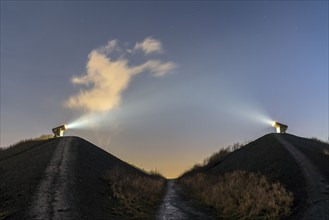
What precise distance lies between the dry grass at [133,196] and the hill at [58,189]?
0.75ft

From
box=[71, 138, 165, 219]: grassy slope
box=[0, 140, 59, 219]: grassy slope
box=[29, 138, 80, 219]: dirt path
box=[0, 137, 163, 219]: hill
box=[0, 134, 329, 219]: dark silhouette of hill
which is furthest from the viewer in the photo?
box=[71, 138, 165, 219]: grassy slope

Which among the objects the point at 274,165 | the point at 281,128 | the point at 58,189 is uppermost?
the point at 281,128

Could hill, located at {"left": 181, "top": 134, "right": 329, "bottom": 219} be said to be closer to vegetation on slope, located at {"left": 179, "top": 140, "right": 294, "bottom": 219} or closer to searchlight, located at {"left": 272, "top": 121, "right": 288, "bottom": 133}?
vegetation on slope, located at {"left": 179, "top": 140, "right": 294, "bottom": 219}

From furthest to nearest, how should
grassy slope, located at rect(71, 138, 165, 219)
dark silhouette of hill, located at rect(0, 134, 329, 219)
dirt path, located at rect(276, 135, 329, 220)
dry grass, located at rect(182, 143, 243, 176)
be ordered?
dry grass, located at rect(182, 143, 243, 176)
grassy slope, located at rect(71, 138, 165, 219)
dark silhouette of hill, located at rect(0, 134, 329, 219)
dirt path, located at rect(276, 135, 329, 220)

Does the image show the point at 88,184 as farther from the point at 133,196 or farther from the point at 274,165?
the point at 274,165

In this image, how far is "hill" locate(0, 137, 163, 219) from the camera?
18.4m

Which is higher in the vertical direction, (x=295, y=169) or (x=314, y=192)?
(x=295, y=169)

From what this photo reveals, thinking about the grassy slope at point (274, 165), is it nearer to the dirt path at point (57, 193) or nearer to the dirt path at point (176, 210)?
the dirt path at point (176, 210)

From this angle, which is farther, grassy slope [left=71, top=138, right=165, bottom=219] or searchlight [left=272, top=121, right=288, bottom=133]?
searchlight [left=272, top=121, right=288, bottom=133]

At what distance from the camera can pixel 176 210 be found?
76.2 feet

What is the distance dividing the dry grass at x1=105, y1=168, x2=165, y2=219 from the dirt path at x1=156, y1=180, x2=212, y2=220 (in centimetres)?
58

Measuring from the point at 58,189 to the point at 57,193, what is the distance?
0.87 metres

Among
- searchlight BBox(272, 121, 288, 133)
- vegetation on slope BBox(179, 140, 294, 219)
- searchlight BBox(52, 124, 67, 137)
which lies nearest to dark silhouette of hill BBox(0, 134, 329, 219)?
vegetation on slope BBox(179, 140, 294, 219)

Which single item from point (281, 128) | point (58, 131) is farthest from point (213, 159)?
point (58, 131)
